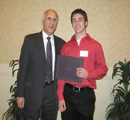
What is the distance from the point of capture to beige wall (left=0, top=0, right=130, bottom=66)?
8.12 ft

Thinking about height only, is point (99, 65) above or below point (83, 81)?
above

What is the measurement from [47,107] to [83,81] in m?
0.70

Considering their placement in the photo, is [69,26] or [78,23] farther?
[69,26]

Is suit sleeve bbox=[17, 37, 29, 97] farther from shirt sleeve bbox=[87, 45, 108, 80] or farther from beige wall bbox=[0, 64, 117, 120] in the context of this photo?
beige wall bbox=[0, 64, 117, 120]

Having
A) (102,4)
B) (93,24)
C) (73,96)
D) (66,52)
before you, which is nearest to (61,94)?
(73,96)

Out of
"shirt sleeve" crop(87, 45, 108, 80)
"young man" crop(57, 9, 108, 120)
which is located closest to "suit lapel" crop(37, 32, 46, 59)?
"young man" crop(57, 9, 108, 120)

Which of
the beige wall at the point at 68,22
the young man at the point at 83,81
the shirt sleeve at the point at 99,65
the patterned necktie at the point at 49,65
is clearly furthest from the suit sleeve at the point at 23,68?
the beige wall at the point at 68,22

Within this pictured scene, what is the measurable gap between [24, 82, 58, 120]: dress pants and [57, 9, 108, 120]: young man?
17 cm

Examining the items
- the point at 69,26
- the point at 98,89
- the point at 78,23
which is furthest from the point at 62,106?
the point at 69,26

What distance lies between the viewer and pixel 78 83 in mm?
1389

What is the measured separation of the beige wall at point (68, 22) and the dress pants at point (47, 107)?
142 centimetres

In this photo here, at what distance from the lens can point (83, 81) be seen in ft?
4.57

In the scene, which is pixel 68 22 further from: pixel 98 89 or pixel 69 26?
pixel 98 89

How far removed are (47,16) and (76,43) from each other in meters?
0.61
